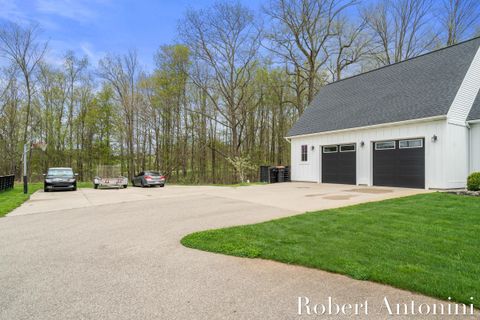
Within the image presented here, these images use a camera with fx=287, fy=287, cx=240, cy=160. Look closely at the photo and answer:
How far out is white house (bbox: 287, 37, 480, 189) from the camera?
39.6 feet

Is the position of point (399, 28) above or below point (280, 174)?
above

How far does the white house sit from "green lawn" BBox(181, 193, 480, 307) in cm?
584

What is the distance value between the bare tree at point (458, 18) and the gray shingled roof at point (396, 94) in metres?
10.9

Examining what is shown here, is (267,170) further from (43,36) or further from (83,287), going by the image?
(43,36)

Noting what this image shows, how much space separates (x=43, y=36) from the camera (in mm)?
25656

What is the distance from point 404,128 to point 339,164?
13.0 ft

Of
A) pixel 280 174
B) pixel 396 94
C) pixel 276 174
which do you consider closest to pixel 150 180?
pixel 276 174

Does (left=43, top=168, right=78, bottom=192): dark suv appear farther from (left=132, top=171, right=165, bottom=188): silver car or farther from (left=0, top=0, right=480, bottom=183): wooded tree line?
(left=0, top=0, right=480, bottom=183): wooded tree line

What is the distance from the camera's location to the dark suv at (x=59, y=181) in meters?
16.7

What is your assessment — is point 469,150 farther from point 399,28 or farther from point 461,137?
point 399,28

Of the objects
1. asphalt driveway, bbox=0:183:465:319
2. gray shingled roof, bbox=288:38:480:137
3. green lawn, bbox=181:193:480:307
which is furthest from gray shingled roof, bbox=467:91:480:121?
asphalt driveway, bbox=0:183:465:319

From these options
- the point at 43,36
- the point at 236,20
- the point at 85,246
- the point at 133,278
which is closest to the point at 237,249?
the point at 133,278

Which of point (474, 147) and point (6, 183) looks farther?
point (6, 183)

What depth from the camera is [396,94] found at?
14.9 meters
